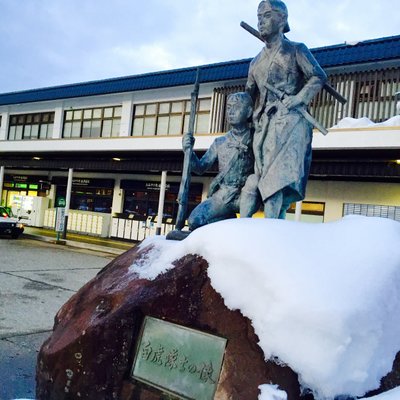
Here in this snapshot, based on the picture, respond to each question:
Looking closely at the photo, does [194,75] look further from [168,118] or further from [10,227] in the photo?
[10,227]

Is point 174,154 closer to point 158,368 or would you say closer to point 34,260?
point 34,260

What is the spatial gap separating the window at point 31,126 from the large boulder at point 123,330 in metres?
21.1

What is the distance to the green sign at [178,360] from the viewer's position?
100 inches

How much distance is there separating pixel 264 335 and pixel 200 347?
45 cm

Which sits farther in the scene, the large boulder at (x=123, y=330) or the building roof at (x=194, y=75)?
the building roof at (x=194, y=75)

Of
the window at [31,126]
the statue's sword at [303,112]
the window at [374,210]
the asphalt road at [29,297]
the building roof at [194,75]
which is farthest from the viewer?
the window at [31,126]

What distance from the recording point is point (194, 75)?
640 inches

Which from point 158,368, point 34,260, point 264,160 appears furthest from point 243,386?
point 34,260

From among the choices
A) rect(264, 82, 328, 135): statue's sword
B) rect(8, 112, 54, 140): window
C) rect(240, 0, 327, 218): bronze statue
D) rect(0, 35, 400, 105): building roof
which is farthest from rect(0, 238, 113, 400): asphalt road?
→ rect(8, 112, 54, 140): window

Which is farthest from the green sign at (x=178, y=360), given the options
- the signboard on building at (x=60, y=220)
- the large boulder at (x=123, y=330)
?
the signboard on building at (x=60, y=220)

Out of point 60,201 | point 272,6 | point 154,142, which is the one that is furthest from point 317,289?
point 60,201

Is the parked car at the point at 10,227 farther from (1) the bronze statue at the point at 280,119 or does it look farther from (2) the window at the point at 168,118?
(1) the bronze statue at the point at 280,119

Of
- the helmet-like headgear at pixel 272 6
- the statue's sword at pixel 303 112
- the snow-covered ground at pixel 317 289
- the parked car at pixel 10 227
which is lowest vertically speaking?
the parked car at pixel 10 227

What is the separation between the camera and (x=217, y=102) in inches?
632
